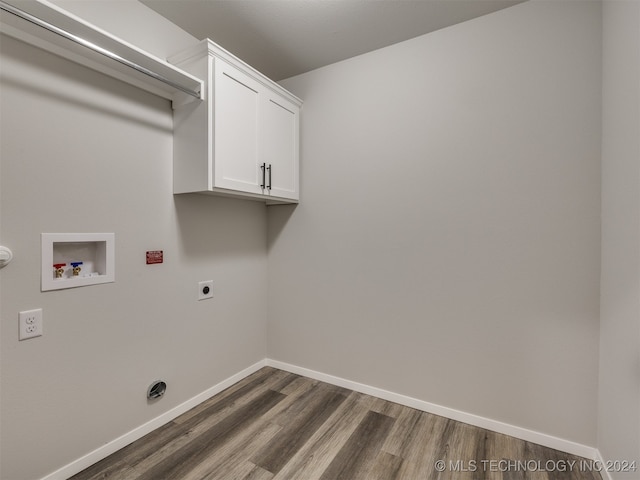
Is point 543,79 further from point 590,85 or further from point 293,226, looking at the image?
point 293,226

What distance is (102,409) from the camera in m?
1.61

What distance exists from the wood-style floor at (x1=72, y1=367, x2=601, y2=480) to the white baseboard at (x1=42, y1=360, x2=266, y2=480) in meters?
0.03

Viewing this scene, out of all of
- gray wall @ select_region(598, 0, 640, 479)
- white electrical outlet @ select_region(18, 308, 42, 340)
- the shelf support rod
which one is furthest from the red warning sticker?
gray wall @ select_region(598, 0, 640, 479)

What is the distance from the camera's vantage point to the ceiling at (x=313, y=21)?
179 centimetres

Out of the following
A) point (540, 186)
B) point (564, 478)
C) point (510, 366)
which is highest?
point (540, 186)

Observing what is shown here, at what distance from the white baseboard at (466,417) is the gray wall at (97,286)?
930 millimetres

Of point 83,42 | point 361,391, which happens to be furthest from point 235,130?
point 361,391

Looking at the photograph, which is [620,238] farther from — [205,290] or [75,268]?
[75,268]

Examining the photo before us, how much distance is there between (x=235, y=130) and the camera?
1.91 metres

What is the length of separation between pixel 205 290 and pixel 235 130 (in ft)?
3.75

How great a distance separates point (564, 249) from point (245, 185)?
6.39ft

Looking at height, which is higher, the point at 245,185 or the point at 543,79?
the point at 543,79

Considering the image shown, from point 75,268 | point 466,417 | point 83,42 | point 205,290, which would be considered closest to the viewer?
point 83,42

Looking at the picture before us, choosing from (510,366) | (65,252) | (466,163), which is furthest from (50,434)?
(466,163)
